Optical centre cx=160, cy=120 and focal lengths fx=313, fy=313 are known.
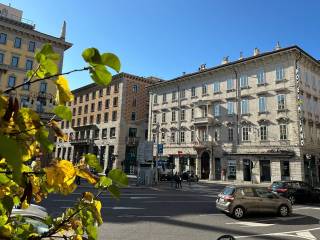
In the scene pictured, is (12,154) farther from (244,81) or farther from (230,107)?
(230,107)

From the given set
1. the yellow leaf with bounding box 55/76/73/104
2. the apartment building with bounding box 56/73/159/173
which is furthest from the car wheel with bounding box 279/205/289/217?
the apartment building with bounding box 56/73/159/173

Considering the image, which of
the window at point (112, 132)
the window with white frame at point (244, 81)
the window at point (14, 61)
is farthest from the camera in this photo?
the window at point (112, 132)

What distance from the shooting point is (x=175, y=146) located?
50.7 metres

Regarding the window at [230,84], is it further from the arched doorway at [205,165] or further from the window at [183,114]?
the arched doorway at [205,165]

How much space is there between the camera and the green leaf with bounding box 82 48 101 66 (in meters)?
1.26

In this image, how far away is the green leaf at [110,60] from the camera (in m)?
1.27

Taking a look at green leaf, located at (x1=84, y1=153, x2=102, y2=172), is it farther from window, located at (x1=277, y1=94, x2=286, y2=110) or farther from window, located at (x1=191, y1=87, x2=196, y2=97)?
window, located at (x1=191, y1=87, x2=196, y2=97)

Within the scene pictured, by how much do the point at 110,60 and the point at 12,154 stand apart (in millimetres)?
548

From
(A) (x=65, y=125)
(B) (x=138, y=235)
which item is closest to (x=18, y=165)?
(B) (x=138, y=235)

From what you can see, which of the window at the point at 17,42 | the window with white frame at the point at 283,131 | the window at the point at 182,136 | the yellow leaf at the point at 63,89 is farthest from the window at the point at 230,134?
the yellow leaf at the point at 63,89

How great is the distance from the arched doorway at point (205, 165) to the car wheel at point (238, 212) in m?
31.4

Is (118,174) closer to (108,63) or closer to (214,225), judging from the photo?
(108,63)

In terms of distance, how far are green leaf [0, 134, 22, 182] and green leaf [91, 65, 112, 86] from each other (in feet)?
1.60

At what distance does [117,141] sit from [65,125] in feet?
75.7
